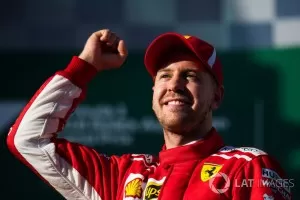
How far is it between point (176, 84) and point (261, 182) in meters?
0.38

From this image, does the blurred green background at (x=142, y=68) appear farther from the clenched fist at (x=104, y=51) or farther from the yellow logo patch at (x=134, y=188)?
the yellow logo patch at (x=134, y=188)

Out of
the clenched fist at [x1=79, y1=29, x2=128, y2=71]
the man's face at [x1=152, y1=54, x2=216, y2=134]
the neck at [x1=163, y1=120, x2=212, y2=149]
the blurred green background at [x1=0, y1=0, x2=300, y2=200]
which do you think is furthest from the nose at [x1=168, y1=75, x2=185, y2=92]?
the blurred green background at [x1=0, y1=0, x2=300, y2=200]

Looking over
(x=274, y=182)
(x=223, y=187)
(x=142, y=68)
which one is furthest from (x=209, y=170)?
(x=142, y=68)

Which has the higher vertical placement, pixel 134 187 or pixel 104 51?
pixel 104 51

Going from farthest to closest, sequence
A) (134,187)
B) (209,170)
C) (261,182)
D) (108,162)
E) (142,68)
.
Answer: (142,68), (108,162), (134,187), (209,170), (261,182)

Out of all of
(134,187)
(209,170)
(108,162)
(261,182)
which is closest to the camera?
(261,182)

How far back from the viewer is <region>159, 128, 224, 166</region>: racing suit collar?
2.29 meters

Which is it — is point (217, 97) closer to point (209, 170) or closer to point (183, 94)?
point (183, 94)

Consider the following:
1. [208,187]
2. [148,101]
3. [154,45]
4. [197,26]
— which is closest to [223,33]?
[197,26]

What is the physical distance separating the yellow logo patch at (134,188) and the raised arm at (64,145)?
0.09 m

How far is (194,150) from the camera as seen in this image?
2.29 meters

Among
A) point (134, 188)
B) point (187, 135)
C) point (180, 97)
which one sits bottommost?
point (134, 188)

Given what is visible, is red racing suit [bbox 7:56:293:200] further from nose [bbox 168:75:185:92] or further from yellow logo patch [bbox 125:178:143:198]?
nose [bbox 168:75:185:92]

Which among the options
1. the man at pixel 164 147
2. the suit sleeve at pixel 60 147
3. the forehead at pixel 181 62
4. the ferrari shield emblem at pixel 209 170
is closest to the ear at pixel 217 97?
the man at pixel 164 147
